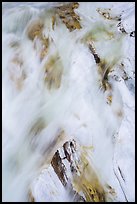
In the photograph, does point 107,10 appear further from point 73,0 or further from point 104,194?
point 104,194

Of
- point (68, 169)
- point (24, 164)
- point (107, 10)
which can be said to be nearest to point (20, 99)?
point (24, 164)

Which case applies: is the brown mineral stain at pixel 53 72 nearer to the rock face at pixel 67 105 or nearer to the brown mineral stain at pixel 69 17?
the rock face at pixel 67 105

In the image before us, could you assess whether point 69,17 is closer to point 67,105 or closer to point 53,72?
point 53,72

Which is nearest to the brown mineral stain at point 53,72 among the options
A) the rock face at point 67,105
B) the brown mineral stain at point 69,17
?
the rock face at point 67,105

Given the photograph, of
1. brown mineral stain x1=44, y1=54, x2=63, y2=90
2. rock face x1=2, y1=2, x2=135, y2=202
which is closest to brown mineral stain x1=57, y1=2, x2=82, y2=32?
rock face x1=2, y1=2, x2=135, y2=202

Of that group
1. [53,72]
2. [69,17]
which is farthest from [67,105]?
[69,17]

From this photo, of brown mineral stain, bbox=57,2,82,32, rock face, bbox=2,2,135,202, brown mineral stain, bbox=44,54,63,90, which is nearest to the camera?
rock face, bbox=2,2,135,202

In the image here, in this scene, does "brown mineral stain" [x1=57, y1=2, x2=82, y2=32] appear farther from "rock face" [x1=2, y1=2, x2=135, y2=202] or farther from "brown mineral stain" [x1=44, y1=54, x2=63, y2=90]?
"brown mineral stain" [x1=44, y1=54, x2=63, y2=90]

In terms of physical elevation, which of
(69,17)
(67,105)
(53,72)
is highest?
(69,17)
